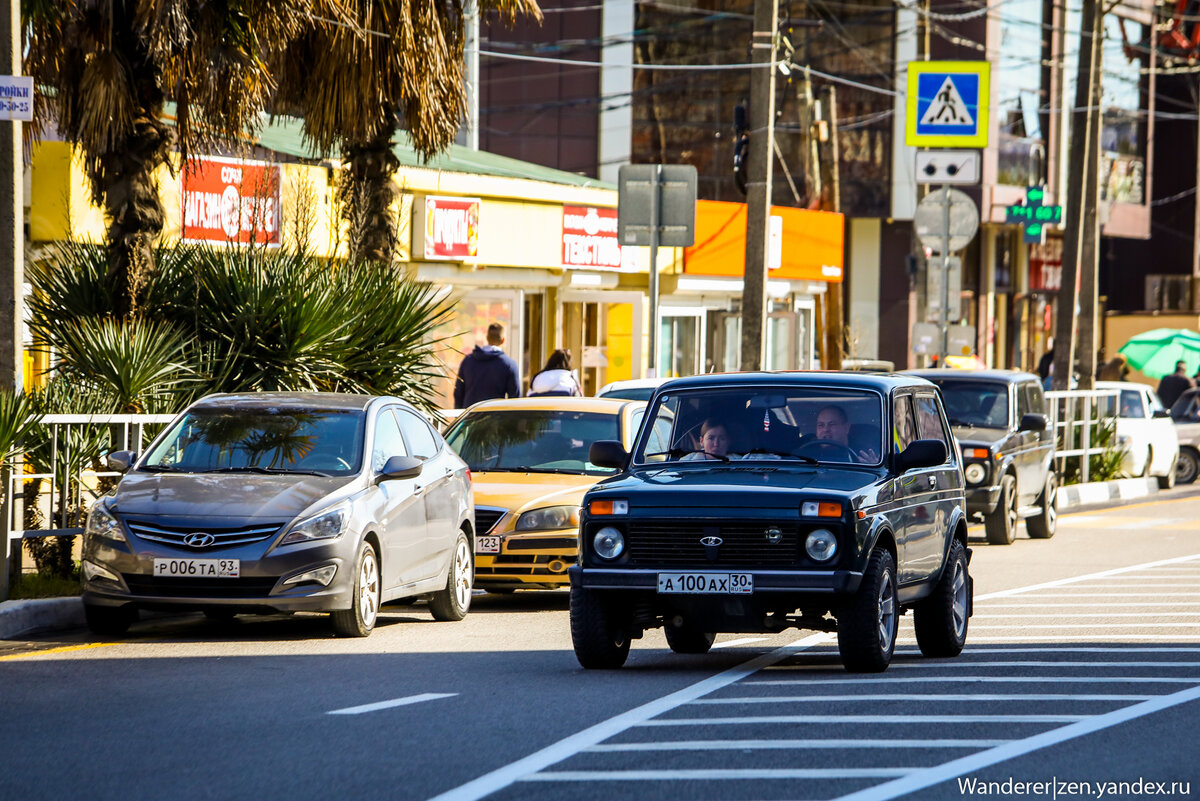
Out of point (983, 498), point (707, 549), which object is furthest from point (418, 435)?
point (983, 498)

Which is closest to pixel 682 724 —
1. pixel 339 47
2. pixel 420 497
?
pixel 420 497

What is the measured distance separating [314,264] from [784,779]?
10.8 metres

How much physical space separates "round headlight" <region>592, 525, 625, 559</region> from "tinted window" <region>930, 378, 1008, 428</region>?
1135cm

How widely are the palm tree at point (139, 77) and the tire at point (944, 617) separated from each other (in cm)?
762

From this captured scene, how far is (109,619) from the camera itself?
11953mm

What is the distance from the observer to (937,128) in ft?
83.8

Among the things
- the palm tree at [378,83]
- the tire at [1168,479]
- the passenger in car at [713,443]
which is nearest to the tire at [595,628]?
the passenger in car at [713,443]

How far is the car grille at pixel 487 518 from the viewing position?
14.3 meters

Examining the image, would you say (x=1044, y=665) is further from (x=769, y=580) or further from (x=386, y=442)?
(x=386, y=442)

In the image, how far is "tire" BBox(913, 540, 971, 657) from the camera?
36.9 ft

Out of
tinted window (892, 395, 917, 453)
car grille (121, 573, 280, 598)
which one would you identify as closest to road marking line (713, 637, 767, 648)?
tinted window (892, 395, 917, 453)

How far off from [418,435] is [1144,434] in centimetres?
1912

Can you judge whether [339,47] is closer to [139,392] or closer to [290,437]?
[139,392]

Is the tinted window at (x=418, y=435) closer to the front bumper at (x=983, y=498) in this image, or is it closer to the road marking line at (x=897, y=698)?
the road marking line at (x=897, y=698)
